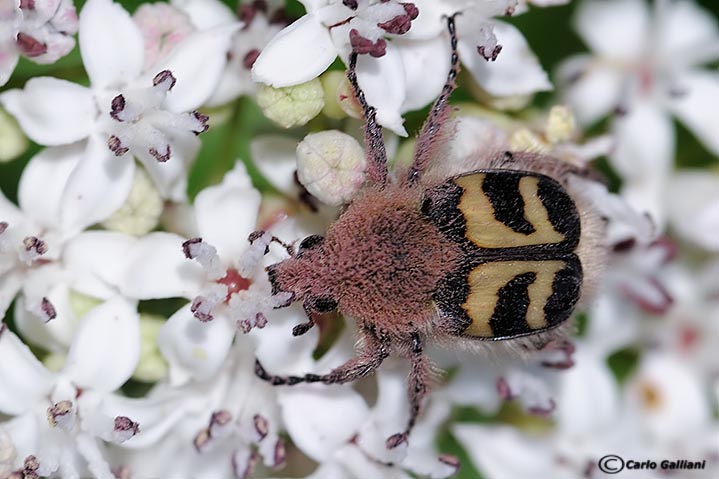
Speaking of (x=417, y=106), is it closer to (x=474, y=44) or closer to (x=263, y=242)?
(x=474, y=44)

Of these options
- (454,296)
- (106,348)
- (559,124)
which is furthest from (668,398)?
(106,348)

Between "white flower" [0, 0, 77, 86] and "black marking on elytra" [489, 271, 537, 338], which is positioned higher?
"white flower" [0, 0, 77, 86]

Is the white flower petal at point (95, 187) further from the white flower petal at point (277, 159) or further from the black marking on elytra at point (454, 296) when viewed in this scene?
the black marking on elytra at point (454, 296)

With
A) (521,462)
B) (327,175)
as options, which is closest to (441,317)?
(327,175)

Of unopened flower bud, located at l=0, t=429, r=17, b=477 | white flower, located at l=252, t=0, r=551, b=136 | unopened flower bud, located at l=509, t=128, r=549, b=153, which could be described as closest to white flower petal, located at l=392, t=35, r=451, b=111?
white flower, located at l=252, t=0, r=551, b=136

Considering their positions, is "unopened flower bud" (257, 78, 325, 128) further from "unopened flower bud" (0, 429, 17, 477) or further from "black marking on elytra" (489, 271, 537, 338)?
"unopened flower bud" (0, 429, 17, 477)

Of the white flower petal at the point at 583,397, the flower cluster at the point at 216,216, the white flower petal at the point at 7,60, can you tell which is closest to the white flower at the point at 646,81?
the flower cluster at the point at 216,216
